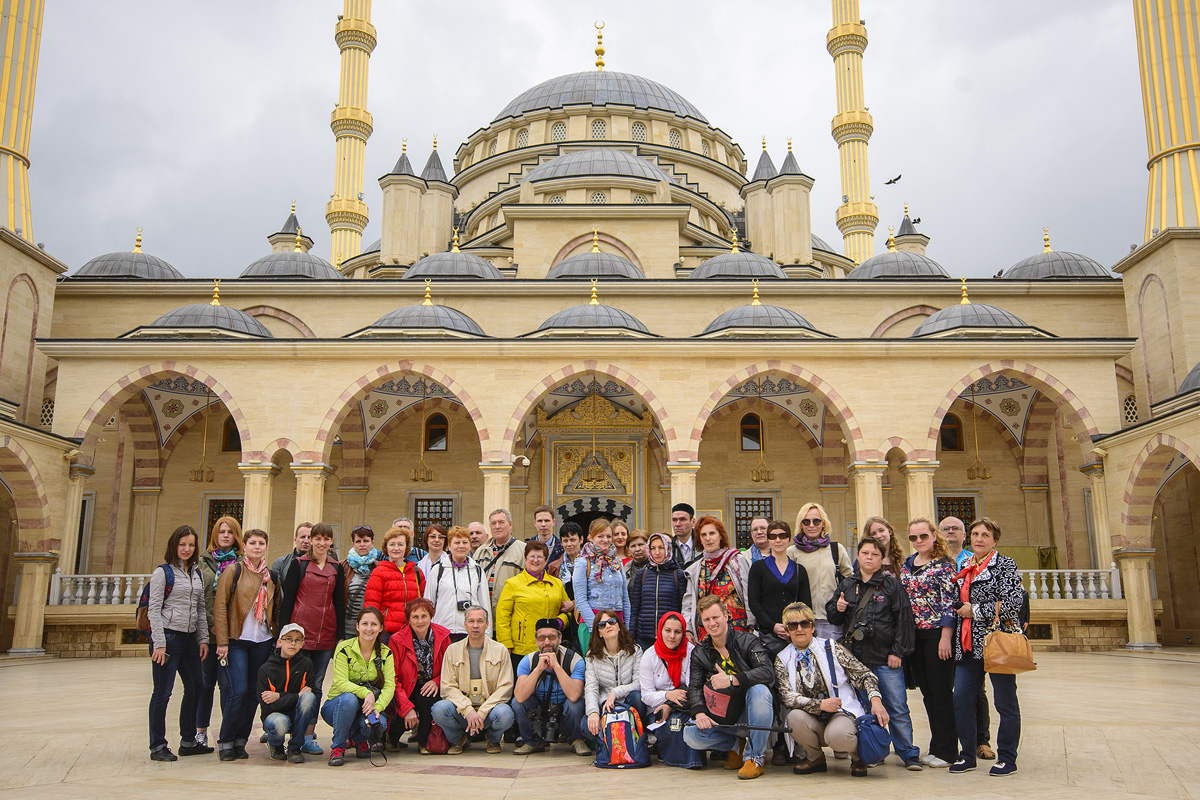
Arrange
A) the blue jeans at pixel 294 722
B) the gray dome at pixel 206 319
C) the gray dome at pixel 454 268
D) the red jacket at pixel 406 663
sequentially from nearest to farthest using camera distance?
the blue jeans at pixel 294 722
the red jacket at pixel 406 663
the gray dome at pixel 206 319
the gray dome at pixel 454 268

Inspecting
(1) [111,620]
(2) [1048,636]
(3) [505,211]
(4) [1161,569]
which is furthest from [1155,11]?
(1) [111,620]

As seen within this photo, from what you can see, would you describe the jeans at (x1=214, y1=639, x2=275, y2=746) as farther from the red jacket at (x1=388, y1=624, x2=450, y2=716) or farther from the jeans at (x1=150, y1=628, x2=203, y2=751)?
the red jacket at (x1=388, y1=624, x2=450, y2=716)

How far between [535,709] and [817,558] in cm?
174

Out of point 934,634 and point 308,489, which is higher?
point 308,489

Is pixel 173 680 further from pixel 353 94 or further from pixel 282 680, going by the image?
pixel 353 94

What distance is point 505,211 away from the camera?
1934 centimetres

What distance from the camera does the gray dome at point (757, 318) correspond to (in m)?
14.6

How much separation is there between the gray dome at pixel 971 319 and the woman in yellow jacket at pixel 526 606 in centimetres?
1100

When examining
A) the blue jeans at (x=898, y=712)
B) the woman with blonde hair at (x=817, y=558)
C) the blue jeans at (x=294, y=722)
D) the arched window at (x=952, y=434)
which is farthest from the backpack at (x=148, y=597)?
the arched window at (x=952, y=434)

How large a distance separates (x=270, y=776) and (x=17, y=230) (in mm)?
13826

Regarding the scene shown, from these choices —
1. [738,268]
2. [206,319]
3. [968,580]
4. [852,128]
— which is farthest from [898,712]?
[852,128]

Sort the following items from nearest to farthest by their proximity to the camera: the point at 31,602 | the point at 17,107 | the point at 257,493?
the point at 31,602
the point at 257,493
the point at 17,107

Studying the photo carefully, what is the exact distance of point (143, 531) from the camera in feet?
51.9

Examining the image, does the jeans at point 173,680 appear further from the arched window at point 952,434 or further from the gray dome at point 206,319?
the arched window at point 952,434
